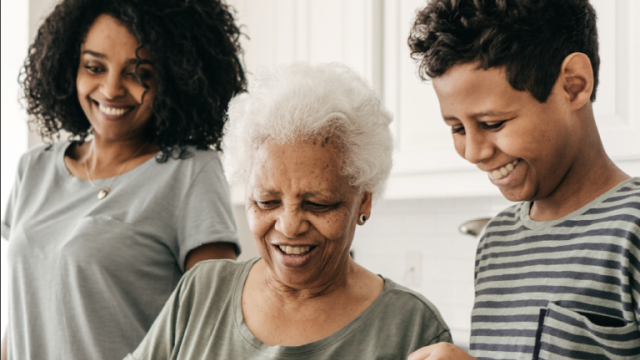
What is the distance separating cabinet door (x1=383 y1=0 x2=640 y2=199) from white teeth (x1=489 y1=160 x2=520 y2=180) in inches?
28.9

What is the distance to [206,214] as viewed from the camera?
4.05 ft

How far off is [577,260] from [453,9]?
1.31 ft

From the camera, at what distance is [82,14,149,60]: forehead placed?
1.31 m

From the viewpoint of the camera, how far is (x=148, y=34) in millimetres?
1310

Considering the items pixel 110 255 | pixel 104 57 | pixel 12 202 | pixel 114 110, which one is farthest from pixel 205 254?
pixel 12 202

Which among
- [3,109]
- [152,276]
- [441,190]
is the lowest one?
[152,276]

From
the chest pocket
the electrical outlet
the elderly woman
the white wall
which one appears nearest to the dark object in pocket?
the chest pocket

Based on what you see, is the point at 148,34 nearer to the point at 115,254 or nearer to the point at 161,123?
the point at 161,123

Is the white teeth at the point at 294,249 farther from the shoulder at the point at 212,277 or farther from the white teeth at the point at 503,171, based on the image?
the white teeth at the point at 503,171

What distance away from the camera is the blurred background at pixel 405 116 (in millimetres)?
1472

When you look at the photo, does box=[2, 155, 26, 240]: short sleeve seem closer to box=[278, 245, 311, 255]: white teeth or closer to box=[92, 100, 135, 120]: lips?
box=[92, 100, 135, 120]: lips

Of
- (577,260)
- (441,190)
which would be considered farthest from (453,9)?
(441,190)

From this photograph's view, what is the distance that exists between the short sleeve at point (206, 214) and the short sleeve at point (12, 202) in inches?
19.4

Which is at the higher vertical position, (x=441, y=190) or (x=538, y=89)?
(x=538, y=89)
